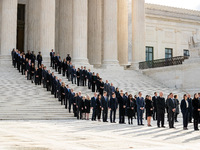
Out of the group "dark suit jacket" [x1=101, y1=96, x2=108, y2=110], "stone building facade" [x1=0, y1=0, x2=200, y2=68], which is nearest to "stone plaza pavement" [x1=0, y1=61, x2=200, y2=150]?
"dark suit jacket" [x1=101, y1=96, x2=108, y2=110]

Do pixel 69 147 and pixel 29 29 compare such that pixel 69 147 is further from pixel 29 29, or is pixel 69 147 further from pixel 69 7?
pixel 69 7

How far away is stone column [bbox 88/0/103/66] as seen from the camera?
45.2 m

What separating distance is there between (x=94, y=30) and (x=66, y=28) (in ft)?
11.7

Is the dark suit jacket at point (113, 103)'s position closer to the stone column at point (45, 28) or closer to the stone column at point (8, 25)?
the stone column at point (45, 28)

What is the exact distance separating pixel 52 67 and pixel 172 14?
98.6ft

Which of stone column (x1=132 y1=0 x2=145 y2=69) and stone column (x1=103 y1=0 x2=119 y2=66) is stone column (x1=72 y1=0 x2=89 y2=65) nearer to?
stone column (x1=103 y1=0 x2=119 y2=66)

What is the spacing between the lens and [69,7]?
43.7 m

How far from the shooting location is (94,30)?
45.2m

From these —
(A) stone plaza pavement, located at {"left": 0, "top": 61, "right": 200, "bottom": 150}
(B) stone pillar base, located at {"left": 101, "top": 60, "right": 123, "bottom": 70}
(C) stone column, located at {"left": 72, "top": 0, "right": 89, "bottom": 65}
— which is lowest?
(A) stone plaza pavement, located at {"left": 0, "top": 61, "right": 200, "bottom": 150}

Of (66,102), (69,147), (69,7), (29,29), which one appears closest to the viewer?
(69,147)

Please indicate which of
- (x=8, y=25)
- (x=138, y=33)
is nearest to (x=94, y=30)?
(x=138, y=33)

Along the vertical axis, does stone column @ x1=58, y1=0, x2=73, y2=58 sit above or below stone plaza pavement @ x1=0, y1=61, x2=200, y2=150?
above

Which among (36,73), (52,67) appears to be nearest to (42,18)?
(52,67)

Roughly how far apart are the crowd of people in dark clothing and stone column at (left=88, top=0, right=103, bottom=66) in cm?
1027
